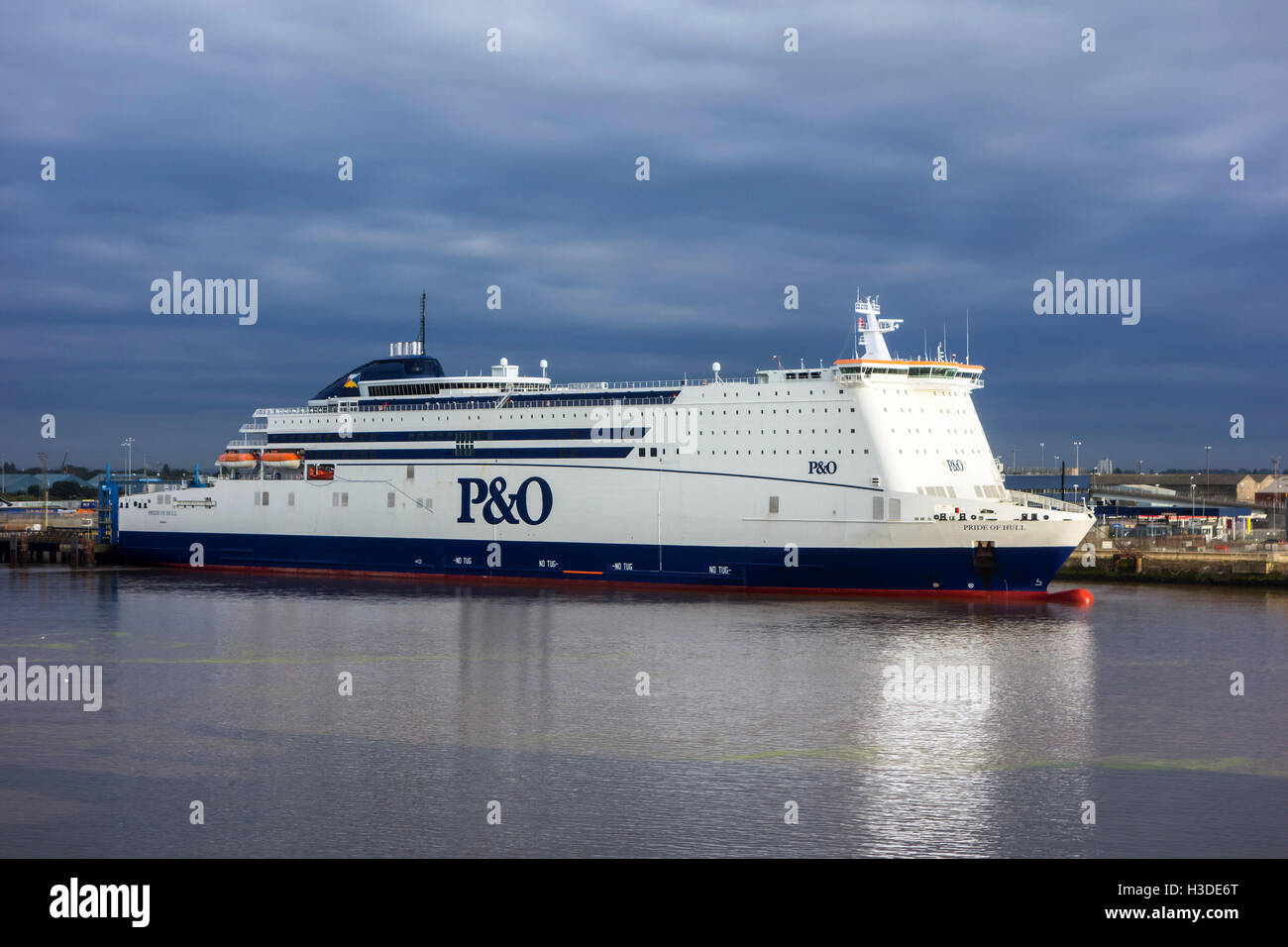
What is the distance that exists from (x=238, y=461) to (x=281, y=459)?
7.52ft

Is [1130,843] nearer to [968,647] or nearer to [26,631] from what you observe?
[968,647]

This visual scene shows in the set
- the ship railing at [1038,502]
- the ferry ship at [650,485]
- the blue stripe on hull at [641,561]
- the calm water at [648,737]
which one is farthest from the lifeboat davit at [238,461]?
the ship railing at [1038,502]

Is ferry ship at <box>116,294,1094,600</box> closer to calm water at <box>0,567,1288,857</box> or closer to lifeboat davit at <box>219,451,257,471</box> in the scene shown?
lifeboat davit at <box>219,451,257,471</box>

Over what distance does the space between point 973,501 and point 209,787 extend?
964 inches

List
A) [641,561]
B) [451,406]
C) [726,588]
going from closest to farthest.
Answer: [726,588] < [641,561] < [451,406]

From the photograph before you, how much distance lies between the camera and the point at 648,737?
749 inches

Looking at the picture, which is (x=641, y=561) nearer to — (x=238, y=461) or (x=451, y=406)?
(x=451, y=406)

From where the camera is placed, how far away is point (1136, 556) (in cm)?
4600

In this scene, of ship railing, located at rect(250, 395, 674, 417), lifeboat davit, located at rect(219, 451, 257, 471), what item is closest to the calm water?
ship railing, located at rect(250, 395, 674, 417)

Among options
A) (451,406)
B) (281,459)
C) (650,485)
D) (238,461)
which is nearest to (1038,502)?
(650,485)

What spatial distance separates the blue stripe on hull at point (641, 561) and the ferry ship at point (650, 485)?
64mm
